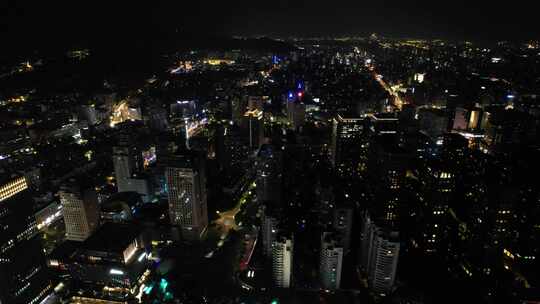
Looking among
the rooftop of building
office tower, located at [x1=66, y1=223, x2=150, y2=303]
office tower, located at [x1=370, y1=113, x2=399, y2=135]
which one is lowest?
office tower, located at [x1=66, y1=223, x2=150, y2=303]

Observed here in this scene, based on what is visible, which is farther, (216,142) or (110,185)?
(216,142)

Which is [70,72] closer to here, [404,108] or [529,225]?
[404,108]

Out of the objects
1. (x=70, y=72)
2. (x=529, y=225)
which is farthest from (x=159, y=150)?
(x=70, y=72)

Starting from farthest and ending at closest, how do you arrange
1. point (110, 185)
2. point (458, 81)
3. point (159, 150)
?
point (458, 81) < point (159, 150) < point (110, 185)

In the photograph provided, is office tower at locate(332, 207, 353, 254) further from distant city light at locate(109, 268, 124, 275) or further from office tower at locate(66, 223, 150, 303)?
distant city light at locate(109, 268, 124, 275)

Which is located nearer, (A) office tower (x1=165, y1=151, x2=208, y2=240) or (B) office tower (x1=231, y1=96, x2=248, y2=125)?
(A) office tower (x1=165, y1=151, x2=208, y2=240)

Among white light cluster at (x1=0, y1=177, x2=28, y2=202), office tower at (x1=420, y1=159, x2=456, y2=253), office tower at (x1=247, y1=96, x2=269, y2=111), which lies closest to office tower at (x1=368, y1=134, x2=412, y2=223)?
office tower at (x1=420, y1=159, x2=456, y2=253)

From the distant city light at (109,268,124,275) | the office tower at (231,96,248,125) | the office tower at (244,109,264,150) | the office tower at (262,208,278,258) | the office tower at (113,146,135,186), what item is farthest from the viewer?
the office tower at (231,96,248,125)
